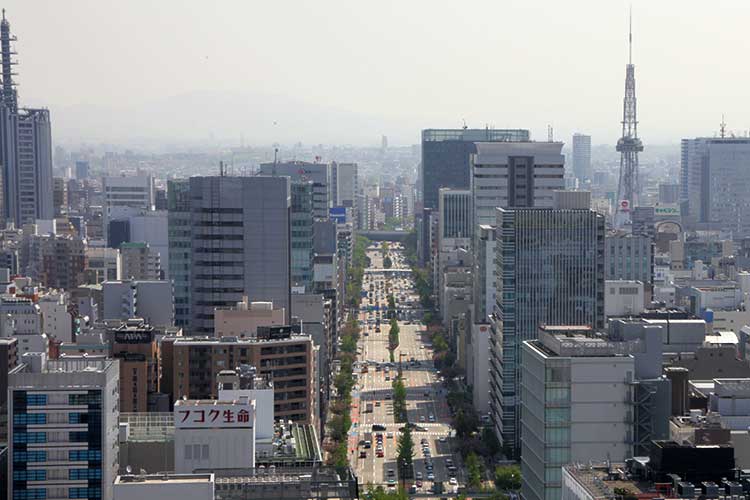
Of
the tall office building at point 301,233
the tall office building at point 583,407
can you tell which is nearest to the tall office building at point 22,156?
the tall office building at point 301,233

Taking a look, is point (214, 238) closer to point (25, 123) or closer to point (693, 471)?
point (693, 471)

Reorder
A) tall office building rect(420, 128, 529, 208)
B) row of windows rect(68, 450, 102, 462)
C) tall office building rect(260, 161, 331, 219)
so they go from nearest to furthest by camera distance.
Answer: row of windows rect(68, 450, 102, 462) < tall office building rect(260, 161, 331, 219) < tall office building rect(420, 128, 529, 208)

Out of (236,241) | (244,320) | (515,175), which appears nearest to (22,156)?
(515,175)

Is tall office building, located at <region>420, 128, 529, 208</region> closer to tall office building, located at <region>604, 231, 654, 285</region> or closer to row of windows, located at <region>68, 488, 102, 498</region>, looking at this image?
tall office building, located at <region>604, 231, 654, 285</region>

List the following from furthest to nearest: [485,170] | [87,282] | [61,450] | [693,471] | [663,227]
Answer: [663,227] < [87,282] < [485,170] < [61,450] < [693,471]

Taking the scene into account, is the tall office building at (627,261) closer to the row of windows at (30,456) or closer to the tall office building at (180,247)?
the tall office building at (180,247)

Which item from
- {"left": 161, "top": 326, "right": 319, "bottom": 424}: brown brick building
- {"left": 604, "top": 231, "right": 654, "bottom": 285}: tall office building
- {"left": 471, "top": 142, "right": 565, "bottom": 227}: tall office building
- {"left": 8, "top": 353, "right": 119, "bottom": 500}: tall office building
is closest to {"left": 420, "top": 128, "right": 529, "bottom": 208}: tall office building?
{"left": 471, "top": 142, "right": 565, "bottom": 227}: tall office building

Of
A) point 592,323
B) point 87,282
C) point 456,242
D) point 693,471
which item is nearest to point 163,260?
point 87,282
